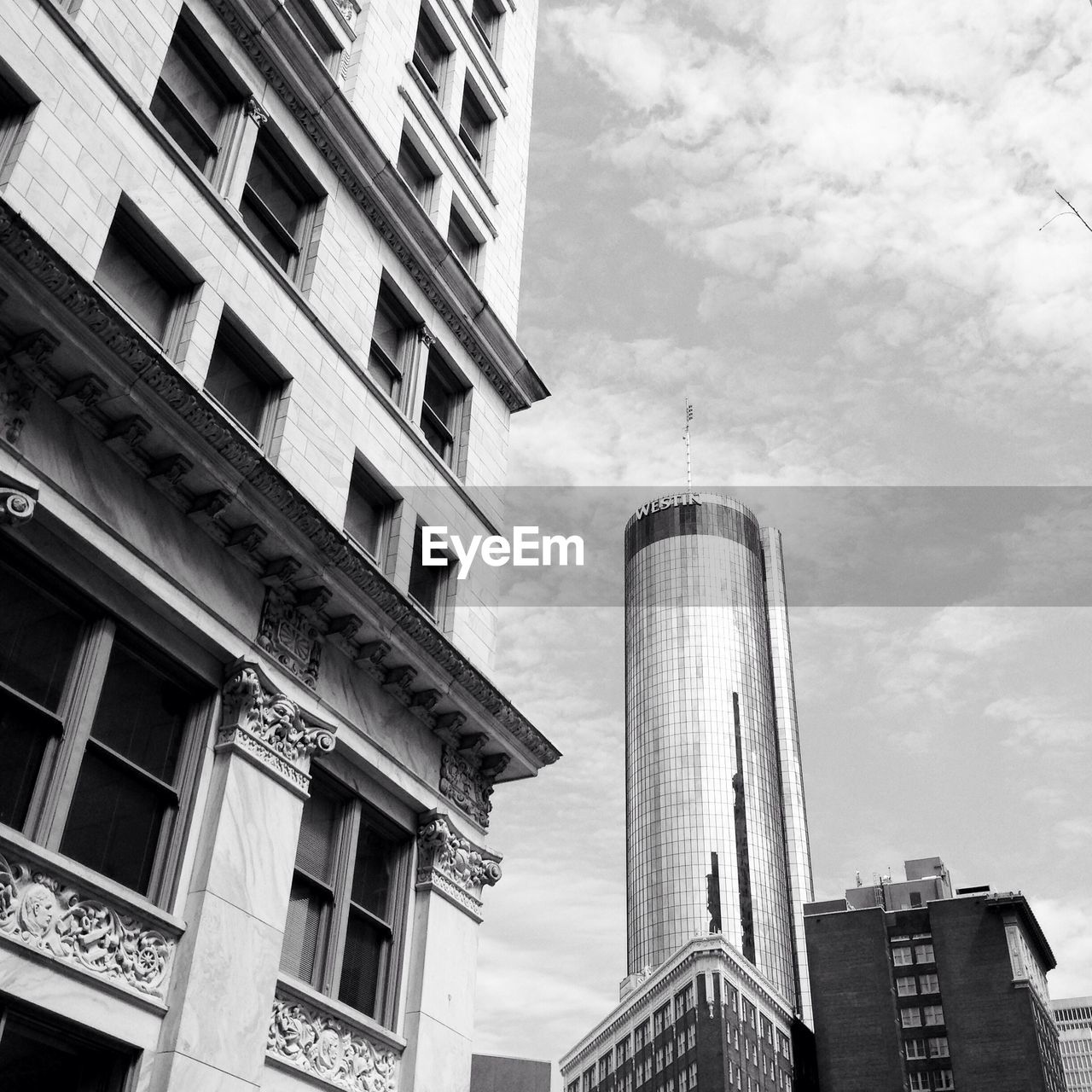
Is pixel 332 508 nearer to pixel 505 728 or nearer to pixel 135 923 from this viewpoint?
pixel 505 728

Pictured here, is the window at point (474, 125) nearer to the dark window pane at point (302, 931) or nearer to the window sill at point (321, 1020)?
the dark window pane at point (302, 931)

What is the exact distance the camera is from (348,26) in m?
25.5

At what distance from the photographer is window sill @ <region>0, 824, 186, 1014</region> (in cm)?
1255

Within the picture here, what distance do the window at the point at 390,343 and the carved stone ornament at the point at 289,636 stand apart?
20.6 ft

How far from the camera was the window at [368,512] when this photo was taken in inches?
839

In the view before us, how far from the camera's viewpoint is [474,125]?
3180 centimetres

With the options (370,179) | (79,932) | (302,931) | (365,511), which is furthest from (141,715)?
(370,179)

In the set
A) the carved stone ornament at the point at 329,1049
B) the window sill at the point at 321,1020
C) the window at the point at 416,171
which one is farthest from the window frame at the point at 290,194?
the carved stone ornament at the point at 329,1049

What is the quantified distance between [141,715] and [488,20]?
85.1 ft

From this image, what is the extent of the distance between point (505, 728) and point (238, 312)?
336 inches

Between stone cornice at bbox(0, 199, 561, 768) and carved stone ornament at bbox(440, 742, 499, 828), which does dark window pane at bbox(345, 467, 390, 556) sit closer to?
stone cornice at bbox(0, 199, 561, 768)

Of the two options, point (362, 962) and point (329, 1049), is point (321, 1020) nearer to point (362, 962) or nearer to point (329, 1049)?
point (329, 1049)

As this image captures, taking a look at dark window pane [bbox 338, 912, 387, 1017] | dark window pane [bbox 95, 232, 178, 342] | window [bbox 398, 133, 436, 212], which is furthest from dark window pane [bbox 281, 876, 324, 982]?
window [bbox 398, 133, 436, 212]

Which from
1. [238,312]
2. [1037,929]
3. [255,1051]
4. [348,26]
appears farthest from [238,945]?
[1037,929]
